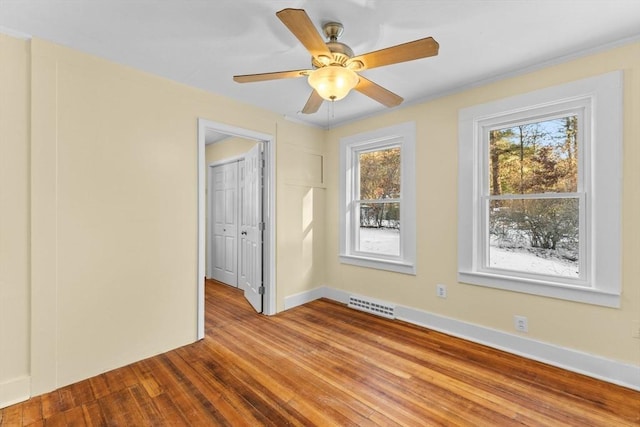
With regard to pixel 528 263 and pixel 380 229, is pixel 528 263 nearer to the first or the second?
pixel 528 263

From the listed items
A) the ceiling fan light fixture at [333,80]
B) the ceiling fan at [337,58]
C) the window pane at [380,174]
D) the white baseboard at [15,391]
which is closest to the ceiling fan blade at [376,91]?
the ceiling fan at [337,58]

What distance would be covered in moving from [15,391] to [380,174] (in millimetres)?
3641

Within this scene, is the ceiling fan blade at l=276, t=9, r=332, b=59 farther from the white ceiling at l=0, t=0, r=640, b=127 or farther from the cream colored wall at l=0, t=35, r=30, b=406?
the cream colored wall at l=0, t=35, r=30, b=406

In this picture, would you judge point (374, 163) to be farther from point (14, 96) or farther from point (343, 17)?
point (14, 96)

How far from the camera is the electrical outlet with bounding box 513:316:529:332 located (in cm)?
248

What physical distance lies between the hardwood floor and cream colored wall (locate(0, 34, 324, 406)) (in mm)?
268

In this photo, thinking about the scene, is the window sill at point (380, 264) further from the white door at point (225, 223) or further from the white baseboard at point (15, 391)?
the white baseboard at point (15, 391)

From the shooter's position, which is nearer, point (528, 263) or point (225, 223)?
point (528, 263)

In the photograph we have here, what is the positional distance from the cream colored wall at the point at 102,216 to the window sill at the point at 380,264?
1.91 meters

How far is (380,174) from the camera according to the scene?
12.0 ft

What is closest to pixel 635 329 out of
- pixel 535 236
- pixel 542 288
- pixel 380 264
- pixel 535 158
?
pixel 542 288

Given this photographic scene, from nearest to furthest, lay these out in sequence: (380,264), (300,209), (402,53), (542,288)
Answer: (402,53)
(542,288)
(380,264)
(300,209)

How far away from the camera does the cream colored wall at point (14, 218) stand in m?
1.89

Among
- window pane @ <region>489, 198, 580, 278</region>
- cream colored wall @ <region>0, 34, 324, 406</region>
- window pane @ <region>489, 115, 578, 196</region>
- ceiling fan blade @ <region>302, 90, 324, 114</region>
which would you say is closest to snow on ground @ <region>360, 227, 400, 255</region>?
window pane @ <region>489, 198, 580, 278</region>
